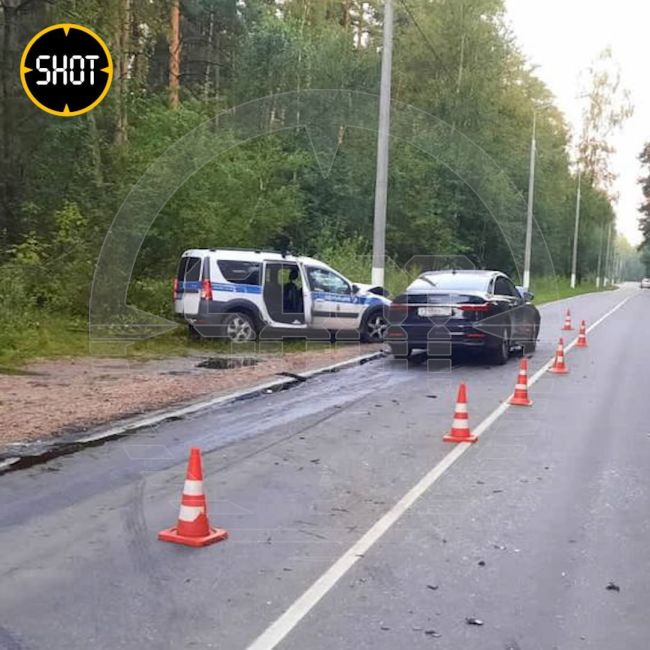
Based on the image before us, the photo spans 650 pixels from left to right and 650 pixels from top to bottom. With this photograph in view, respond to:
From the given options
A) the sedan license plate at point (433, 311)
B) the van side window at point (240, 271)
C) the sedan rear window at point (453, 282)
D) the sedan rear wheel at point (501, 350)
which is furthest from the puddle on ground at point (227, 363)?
the sedan rear wheel at point (501, 350)

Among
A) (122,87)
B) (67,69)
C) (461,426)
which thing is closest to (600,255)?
(122,87)

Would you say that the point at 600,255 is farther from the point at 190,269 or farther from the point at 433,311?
the point at 190,269

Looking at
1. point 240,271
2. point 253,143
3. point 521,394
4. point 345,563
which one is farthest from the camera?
point 253,143

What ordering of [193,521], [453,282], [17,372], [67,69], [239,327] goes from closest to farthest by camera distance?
[193,521] < [17,372] < [453,282] < [239,327] < [67,69]

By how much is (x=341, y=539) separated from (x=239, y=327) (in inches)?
402

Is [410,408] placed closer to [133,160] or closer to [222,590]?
[222,590]

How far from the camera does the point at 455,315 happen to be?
1380 cm

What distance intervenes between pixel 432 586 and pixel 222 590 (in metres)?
1.14

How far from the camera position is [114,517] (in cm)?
569

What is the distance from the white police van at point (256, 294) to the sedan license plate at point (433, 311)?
7.75 ft

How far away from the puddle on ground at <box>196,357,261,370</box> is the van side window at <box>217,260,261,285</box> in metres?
1.62

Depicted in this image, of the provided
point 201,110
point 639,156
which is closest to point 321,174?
point 201,110

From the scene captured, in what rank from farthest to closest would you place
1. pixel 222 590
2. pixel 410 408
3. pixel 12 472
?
pixel 410 408 < pixel 12 472 < pixel 222 590

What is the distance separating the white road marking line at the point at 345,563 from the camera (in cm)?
390
